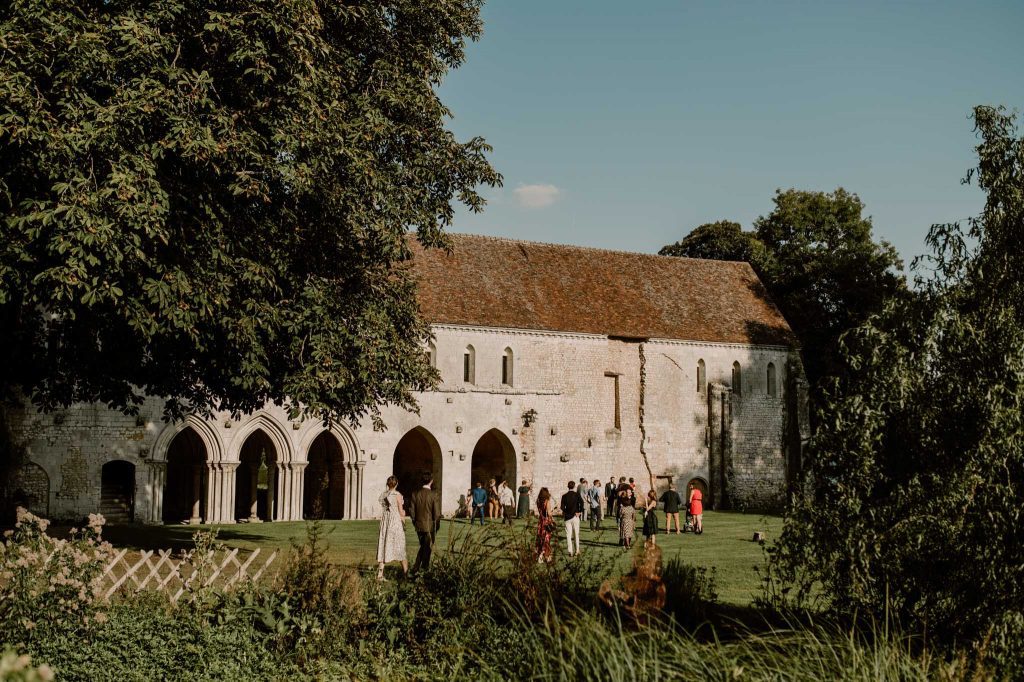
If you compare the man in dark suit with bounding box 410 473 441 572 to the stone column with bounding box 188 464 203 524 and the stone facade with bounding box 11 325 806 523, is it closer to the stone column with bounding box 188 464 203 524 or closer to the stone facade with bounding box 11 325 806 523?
the stone facade with bounding box 11 325 806 523

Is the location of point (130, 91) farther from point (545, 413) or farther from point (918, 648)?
point (545, 413)

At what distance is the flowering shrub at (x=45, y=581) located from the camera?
34.0ft

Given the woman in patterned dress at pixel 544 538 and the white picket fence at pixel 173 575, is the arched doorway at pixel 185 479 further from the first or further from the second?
the woman in patterned dress at pixel 544 538

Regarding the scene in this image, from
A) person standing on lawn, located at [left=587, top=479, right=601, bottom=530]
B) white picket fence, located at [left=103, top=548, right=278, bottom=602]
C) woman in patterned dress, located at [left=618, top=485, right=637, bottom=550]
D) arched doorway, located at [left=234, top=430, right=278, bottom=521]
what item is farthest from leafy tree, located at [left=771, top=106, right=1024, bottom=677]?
arched doorway, located at [left=234, top=430, right=278, bottom=521]

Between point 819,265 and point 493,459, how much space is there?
19.1 metres

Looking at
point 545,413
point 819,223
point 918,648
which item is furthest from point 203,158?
point 819,223

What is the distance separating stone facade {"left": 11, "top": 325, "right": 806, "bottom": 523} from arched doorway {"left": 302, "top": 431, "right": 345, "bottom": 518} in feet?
0.21

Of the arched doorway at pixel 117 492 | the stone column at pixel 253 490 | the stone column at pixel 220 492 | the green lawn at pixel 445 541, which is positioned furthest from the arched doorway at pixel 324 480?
the arched doorway at pixel 117 492

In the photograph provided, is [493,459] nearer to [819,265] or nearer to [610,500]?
[610,500]

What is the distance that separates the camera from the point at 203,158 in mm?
14703

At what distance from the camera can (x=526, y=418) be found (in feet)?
130

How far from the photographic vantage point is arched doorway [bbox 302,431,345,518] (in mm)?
37875

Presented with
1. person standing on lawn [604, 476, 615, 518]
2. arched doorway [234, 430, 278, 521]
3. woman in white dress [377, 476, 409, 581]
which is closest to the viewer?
woman in white dress [377, 476, 409, 581]

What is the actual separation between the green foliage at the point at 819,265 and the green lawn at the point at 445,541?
51.6 feet
